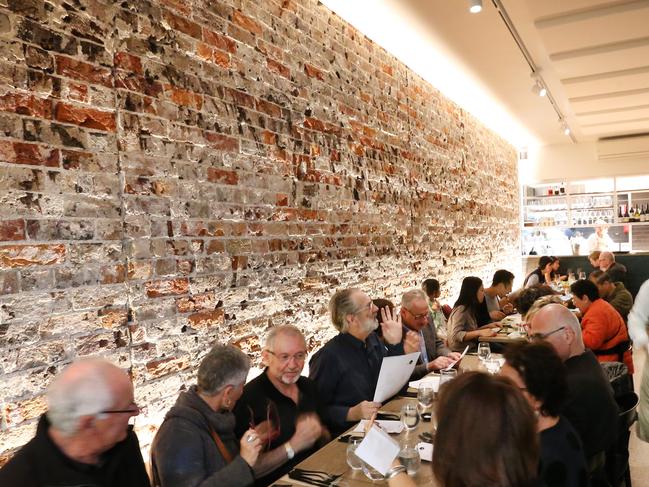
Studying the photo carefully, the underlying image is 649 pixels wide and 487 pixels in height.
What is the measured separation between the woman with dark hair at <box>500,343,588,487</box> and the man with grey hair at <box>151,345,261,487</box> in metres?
1.08

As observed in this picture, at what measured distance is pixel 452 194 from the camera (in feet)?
23.8

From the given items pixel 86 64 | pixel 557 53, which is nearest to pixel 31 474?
pixel 86 64

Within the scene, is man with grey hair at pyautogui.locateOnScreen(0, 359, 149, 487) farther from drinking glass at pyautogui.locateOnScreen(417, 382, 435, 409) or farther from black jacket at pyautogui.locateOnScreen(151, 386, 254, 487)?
drinking glass at pyautogui.locateOnScreen(417, 382, 435, 409)

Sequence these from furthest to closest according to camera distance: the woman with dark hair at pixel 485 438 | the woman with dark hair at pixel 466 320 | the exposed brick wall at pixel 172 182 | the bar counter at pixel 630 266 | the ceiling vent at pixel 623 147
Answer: the ceiling vent at pixel 623 147 → the bar counter at pixel 630 266 → the woman with dark hair at pixel 466 320 → the exposed brick wall at pixel 172 182 → the woman with dark hair at pixel 485 438

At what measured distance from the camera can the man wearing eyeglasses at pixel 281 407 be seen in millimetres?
2455

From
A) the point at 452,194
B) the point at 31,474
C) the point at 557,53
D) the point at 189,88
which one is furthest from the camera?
the point at 452,194

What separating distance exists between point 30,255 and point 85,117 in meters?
0.68

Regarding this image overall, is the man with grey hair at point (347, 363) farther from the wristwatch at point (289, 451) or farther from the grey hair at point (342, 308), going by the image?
the wristwatch at point (289, 451)

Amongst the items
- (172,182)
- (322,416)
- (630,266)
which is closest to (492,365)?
(322,416)

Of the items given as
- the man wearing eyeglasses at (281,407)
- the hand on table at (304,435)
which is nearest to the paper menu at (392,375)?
the man wearing eyeglasses at (281,407)

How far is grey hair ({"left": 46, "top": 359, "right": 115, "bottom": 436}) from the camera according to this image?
1.63m

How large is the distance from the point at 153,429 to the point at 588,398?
215cm

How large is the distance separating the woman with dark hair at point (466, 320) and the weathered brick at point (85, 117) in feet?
12.5

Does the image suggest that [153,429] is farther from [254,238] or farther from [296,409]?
[254,238]
